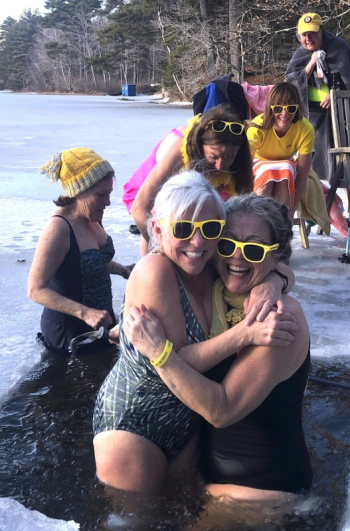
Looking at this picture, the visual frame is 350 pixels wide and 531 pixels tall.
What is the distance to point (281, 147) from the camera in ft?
15.1

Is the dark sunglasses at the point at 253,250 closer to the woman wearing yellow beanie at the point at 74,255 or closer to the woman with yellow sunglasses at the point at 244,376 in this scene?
the woman with yellow sunglasses at the point at 244,376

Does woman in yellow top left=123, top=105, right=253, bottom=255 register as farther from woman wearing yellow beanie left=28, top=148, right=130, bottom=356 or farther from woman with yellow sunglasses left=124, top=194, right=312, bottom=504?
woman with yellow sunglasses left=124, top=194, right=312, bottom=504

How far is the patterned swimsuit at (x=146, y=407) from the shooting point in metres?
2.01

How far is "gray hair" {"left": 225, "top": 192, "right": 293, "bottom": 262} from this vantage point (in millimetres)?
1937

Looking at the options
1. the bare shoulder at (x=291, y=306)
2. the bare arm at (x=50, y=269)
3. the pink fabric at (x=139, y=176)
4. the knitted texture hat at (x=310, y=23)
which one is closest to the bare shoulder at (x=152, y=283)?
the bare shoulder at (x=291, y=306)

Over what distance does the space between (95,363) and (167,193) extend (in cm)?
158

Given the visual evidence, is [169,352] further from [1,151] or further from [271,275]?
[1,151]

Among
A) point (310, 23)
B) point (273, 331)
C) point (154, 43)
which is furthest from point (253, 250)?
point (154, 43)

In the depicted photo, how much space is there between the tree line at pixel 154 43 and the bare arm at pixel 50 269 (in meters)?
20.2

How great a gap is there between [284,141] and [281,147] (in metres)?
0.05

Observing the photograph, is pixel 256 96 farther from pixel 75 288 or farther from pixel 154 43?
pixel 154 43

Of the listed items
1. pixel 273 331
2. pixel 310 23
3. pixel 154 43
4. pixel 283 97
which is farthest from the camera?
pixel 154 43

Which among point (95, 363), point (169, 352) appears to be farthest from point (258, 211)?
point (95, 363)

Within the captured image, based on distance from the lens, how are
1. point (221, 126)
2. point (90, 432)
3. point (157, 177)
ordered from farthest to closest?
1. point (157, 177)
2. point (221, 126)
3. point (90, 432)
